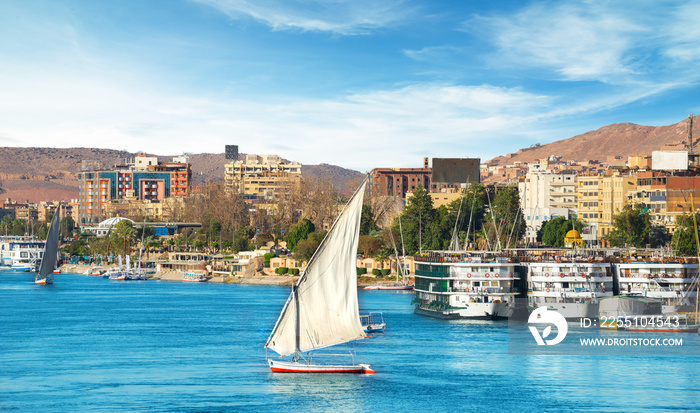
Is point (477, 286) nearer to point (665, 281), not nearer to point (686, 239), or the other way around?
point (665, 281)

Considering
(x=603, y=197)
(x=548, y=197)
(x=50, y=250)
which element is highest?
(x=548, y=197)

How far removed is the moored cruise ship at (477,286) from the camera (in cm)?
8269

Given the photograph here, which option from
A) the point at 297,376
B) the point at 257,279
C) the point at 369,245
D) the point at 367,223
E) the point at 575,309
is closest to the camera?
the point at 297,376

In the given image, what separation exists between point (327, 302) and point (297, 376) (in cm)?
622

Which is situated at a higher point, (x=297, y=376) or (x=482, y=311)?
(x=482, y=311)

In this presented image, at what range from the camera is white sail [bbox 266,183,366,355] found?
159 feet

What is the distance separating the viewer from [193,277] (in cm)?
16588

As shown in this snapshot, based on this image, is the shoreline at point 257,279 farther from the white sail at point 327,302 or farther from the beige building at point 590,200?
the white sail at point 327,302

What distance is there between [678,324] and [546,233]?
2627 inches

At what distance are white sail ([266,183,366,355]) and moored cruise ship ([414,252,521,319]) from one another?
34.8 meters

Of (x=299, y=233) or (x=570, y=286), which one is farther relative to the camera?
(x=299, y=233)

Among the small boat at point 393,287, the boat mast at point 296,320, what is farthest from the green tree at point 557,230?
the boat mast at point 296,320

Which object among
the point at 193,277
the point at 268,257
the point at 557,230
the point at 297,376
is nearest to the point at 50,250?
the point at 193,277

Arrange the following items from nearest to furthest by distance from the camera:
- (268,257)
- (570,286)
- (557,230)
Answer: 1. (570,286)
2. (557,230)
3. (268,257)
